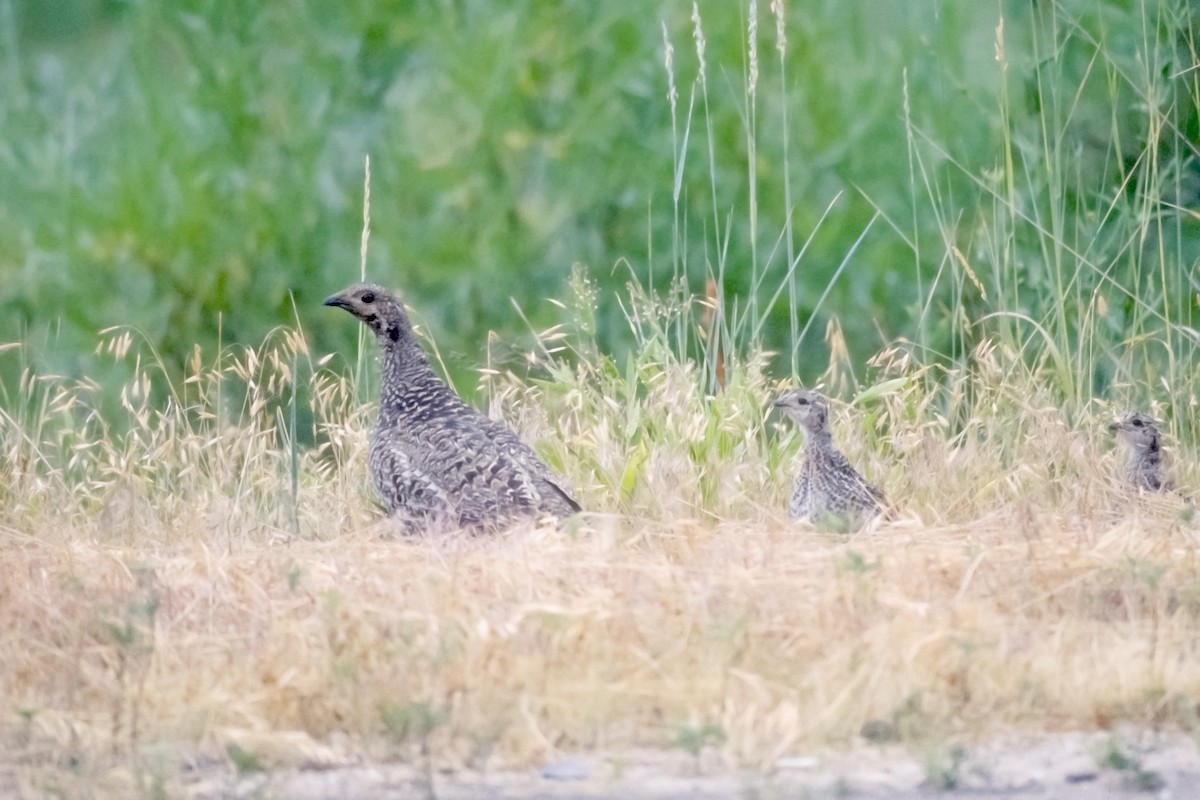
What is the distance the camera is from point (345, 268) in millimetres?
9477

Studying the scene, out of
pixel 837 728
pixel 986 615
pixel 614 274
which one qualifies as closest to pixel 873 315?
pixel 614 274

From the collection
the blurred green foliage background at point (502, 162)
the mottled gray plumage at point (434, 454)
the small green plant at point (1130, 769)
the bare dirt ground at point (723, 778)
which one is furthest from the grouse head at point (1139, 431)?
the small green plant at point (1130, 769)

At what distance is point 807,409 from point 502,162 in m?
2.98

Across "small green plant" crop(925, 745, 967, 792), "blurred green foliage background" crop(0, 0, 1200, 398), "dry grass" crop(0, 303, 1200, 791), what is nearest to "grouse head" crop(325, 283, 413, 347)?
"dry grass" crop(0, 303, 1200, 791)

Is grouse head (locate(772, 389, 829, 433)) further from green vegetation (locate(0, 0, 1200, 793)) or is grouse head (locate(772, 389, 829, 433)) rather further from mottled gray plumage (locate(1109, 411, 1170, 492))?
mottled gray plumage (locate(1109, 411, 1170, 492))

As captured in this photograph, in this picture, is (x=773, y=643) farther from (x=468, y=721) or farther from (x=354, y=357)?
(x=354, y=357)

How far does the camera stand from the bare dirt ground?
379 cm

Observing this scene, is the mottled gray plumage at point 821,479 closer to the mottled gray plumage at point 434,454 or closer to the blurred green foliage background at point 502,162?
the mottled gray plumage at point 434,454

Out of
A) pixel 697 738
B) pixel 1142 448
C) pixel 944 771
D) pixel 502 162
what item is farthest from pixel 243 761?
pixel 502 162

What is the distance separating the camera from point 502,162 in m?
9.46

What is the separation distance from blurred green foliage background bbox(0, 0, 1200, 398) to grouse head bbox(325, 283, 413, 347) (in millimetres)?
1518

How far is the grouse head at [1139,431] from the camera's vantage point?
24.2 feet

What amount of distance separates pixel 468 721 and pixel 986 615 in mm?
1569

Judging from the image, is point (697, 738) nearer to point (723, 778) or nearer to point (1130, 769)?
point (723, 778)
